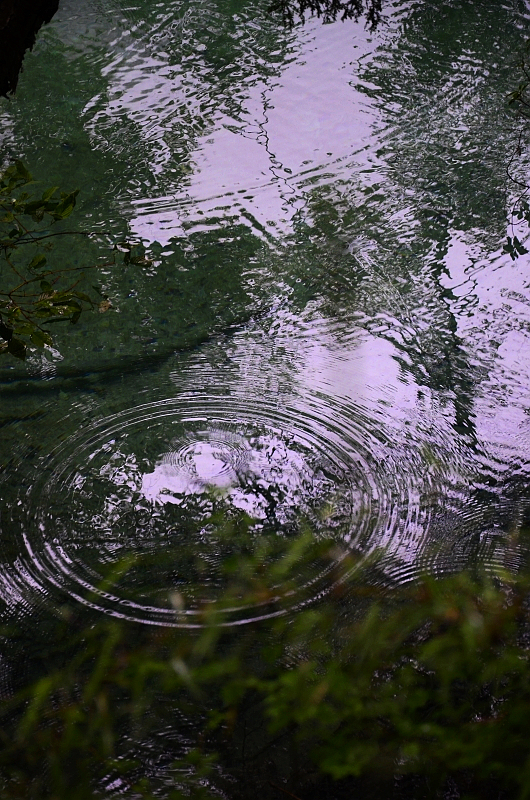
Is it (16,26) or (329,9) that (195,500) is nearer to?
(16,26)

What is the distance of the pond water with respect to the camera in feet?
5.78

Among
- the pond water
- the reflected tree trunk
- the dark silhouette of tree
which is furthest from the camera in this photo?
the dark silhouette of tree

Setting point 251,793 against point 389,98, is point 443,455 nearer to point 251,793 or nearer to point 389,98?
point 251,793

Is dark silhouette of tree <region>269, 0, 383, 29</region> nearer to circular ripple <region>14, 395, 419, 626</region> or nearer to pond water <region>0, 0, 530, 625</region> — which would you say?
pond water <region>0, 0, 530, 625</region>

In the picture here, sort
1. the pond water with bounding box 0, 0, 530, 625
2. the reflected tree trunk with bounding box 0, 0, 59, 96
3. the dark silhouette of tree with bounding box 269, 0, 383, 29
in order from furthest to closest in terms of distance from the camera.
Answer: the dark silhouette of tree with bounding box 269, 0, 383, 29 < the pond water with bounding box 0, 0, 530, 625 < the reflected tree trunk with bounding box 0, 0, 59, 96

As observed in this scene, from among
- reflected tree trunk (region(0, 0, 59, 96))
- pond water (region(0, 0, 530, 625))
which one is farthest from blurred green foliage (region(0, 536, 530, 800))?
reflected tree trunk (region(0, 0, 59, 96))

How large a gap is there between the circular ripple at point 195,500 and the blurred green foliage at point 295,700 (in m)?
0.07

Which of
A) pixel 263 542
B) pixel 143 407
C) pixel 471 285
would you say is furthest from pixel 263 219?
pixel 263 542

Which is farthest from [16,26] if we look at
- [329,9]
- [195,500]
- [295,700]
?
[329,9]

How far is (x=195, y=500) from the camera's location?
1862 millimetres

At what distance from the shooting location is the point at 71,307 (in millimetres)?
1281

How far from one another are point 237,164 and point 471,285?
1099 millimetres

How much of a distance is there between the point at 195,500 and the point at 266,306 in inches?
30.8

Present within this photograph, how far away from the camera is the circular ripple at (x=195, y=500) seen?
1.64m
